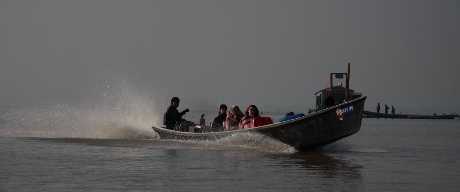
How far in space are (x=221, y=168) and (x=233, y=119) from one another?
823 cm

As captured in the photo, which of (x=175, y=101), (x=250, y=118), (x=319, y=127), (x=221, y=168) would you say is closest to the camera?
(x=221, y=168)

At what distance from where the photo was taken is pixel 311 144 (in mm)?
22984

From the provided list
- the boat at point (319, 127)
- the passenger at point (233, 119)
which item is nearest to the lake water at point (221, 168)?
the boat at point (319, 127)

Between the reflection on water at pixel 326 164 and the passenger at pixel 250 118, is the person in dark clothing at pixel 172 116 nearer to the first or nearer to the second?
the passenger at pixel 250 118

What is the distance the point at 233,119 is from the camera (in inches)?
1011

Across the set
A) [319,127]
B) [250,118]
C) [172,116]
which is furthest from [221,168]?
[172,116]

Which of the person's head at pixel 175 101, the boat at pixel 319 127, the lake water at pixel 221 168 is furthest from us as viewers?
the person's head at pixel 175 101

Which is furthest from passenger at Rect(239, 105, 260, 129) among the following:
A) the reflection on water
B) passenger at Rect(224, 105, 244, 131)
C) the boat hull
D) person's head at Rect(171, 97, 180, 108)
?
person's head at Rect(171, 97, 180, 108)

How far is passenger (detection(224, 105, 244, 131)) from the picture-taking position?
2564 centimetres

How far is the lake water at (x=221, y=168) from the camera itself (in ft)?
46.6

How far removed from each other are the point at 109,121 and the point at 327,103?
632 inches

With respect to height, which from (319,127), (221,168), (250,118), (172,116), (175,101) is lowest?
(221,168)

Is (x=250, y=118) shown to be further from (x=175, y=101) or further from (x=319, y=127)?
(x=175, y=101)

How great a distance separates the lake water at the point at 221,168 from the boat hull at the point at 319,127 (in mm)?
300
